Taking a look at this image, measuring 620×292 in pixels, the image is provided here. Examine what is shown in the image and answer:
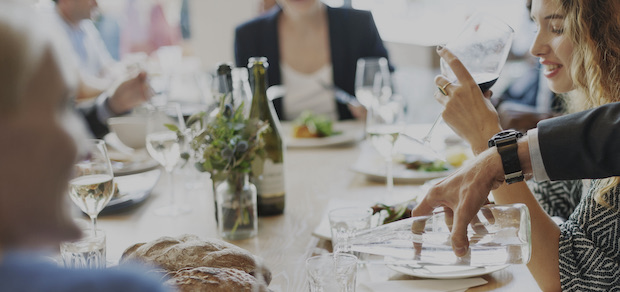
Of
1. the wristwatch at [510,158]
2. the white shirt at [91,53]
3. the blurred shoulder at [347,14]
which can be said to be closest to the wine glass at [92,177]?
the wristwatch at [510,158]

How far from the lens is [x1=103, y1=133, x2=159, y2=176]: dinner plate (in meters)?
1.84

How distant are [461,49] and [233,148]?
50 cm

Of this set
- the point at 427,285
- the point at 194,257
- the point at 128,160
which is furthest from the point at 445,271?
the point at 128,160

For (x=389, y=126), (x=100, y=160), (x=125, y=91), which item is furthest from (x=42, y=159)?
(x=125, y=91)

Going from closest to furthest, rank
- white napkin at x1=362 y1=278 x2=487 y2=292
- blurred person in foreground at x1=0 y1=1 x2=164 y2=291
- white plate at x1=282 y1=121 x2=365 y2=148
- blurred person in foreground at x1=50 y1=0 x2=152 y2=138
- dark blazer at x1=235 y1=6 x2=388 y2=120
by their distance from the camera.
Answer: blurred person in foreground at x1=0 y1=1 x2=164 y2=291 < white napkin at x1=362 y1=278 x2=487 y2=292 < blurred person in foreground at x1=50 y1=0 x2=152 y2=138 < white plate at x1=282 y1=121 x2=365 y2=148 < dark blazer at x1=235 y1=6 x2=388 y2=120

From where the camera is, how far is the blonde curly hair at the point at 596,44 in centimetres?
119

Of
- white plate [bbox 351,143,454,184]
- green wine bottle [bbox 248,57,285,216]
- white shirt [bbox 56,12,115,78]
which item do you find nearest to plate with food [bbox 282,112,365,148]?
white plate [bbox 351,143,454,184]

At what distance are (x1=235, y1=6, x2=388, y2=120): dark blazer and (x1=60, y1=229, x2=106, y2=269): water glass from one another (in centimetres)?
224

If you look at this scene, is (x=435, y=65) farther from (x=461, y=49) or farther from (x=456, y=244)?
(x=456, y=244)

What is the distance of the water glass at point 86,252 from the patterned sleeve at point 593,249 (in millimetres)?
822

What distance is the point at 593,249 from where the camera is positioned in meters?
1.15

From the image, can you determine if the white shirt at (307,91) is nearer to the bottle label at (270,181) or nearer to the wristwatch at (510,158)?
the bottle label at (270,181)

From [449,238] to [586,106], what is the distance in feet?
1.97

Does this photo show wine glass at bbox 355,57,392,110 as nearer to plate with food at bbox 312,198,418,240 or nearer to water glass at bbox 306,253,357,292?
plate with food at bbox 312,198,418,240
